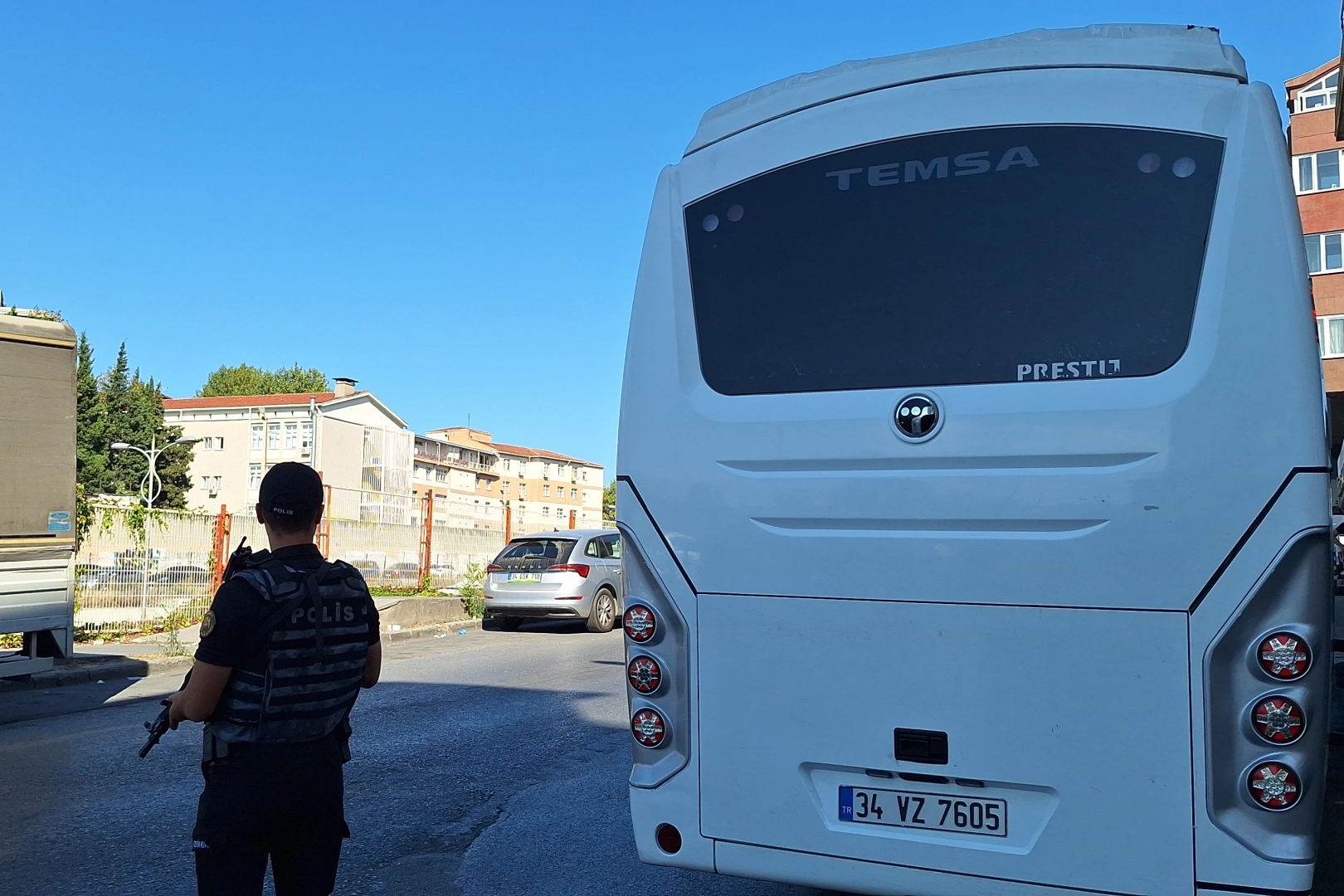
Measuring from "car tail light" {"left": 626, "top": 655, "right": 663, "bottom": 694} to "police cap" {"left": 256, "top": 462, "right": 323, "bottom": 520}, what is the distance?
125cm

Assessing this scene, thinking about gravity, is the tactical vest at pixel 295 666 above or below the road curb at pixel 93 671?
above

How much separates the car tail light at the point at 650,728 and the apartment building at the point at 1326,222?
1443 inches

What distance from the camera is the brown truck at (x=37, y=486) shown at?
9.47m

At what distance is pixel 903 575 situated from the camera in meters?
3.45

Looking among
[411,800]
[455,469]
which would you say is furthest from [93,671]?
[455,469]

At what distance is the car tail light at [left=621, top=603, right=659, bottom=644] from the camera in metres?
3.88

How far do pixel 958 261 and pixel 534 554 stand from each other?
15249 mm

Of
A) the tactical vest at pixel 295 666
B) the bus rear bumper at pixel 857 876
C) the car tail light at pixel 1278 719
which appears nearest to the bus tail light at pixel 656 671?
the bus rear bumper at pixel 857 876

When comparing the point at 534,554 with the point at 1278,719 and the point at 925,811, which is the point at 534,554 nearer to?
the point at 925,811

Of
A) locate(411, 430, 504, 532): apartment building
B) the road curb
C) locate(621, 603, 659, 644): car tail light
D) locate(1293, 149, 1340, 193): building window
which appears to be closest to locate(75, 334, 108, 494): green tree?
locate(411, 430, 504, 532): apartment building

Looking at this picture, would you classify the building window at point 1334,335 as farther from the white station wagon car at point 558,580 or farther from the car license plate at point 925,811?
the car license plate at point 925,811

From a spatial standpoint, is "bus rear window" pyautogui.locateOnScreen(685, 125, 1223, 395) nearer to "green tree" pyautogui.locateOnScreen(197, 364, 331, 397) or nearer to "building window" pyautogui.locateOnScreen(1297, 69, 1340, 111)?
"building window" pyautogui.locateOnScreen(1297, 69, 1340, 111)

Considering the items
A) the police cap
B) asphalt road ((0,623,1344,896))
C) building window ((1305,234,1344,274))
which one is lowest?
asphalt road ((0,623,1344,896))

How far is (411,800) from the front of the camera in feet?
21.4
